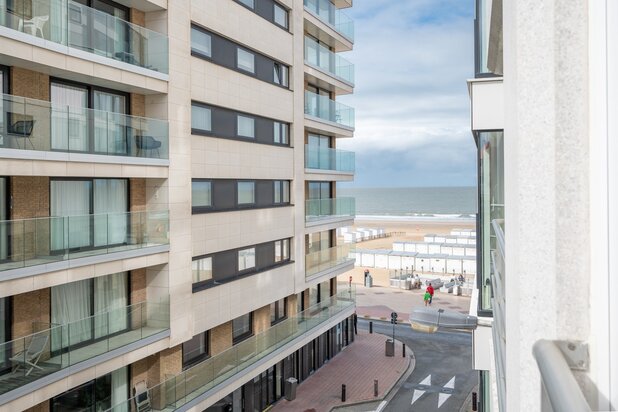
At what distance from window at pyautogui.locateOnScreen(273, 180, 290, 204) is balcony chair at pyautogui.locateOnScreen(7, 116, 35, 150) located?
1204 cm

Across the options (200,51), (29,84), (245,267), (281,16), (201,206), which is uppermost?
(281,16)

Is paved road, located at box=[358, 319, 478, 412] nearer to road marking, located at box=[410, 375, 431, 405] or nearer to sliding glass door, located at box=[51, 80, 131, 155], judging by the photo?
road marking, located at box=[410, 375, 431, 405]

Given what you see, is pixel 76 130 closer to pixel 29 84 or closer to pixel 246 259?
pixel 29 84

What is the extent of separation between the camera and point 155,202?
15414 millimetres

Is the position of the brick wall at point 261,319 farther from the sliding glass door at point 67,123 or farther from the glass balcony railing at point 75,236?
the sliding glass door at point 67,123

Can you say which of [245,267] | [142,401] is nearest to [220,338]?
[245,267]

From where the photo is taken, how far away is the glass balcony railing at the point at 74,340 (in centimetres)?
1102

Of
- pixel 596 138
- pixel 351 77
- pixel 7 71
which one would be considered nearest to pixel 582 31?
pixel 596 138

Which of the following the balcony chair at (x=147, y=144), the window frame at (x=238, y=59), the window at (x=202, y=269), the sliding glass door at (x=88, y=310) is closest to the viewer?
the sliding glass door at (x=88, y=310)

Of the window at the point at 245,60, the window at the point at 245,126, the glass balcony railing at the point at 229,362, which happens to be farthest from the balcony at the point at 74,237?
the window at the point at 245,60

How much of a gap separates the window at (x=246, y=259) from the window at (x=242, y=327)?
7.00 ft

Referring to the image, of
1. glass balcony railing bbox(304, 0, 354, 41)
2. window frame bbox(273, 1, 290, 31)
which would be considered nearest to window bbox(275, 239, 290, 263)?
window frame bbox(273, 1, 290, 31)

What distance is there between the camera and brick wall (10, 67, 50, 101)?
460 inches

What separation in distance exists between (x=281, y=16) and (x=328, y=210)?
9.78 meters
